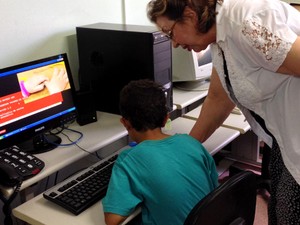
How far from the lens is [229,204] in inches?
43.6

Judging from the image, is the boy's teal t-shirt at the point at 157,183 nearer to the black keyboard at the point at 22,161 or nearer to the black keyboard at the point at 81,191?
the black keyboard at the point at 81,191

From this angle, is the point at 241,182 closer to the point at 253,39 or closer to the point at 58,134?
the point at 253,39

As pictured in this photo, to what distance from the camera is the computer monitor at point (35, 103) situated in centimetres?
154

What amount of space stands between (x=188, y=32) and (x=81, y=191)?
0.66 meters

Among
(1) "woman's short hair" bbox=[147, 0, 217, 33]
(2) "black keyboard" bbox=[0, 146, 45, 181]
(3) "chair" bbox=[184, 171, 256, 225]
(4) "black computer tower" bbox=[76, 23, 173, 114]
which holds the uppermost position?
(1) "woman's short hair" bbox=[147, 0, 217, 33]

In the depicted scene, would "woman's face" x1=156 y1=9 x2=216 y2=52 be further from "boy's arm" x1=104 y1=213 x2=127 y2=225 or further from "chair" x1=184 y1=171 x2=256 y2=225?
"boy's arm" x1=104 y1=213 x2=127 y2=225

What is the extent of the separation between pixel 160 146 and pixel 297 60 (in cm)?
53

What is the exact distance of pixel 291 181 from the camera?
47.4 inches

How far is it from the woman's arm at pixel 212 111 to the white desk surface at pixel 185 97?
0.46 meters

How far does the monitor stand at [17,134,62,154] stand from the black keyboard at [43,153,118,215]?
0.80 feet

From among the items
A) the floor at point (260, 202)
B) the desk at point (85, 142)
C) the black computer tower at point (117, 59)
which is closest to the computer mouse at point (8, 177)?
the desk at point (85, 142)

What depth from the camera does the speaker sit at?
1.86 metres

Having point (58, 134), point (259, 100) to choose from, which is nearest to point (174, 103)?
point (58, 134)

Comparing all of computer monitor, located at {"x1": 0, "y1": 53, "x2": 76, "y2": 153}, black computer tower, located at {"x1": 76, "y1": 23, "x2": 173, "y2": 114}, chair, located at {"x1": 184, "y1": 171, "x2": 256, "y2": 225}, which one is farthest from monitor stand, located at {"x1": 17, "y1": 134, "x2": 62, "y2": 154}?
chair, located at {"x1": 184, "y1": 171, "x2": 256, "y2": 225}
